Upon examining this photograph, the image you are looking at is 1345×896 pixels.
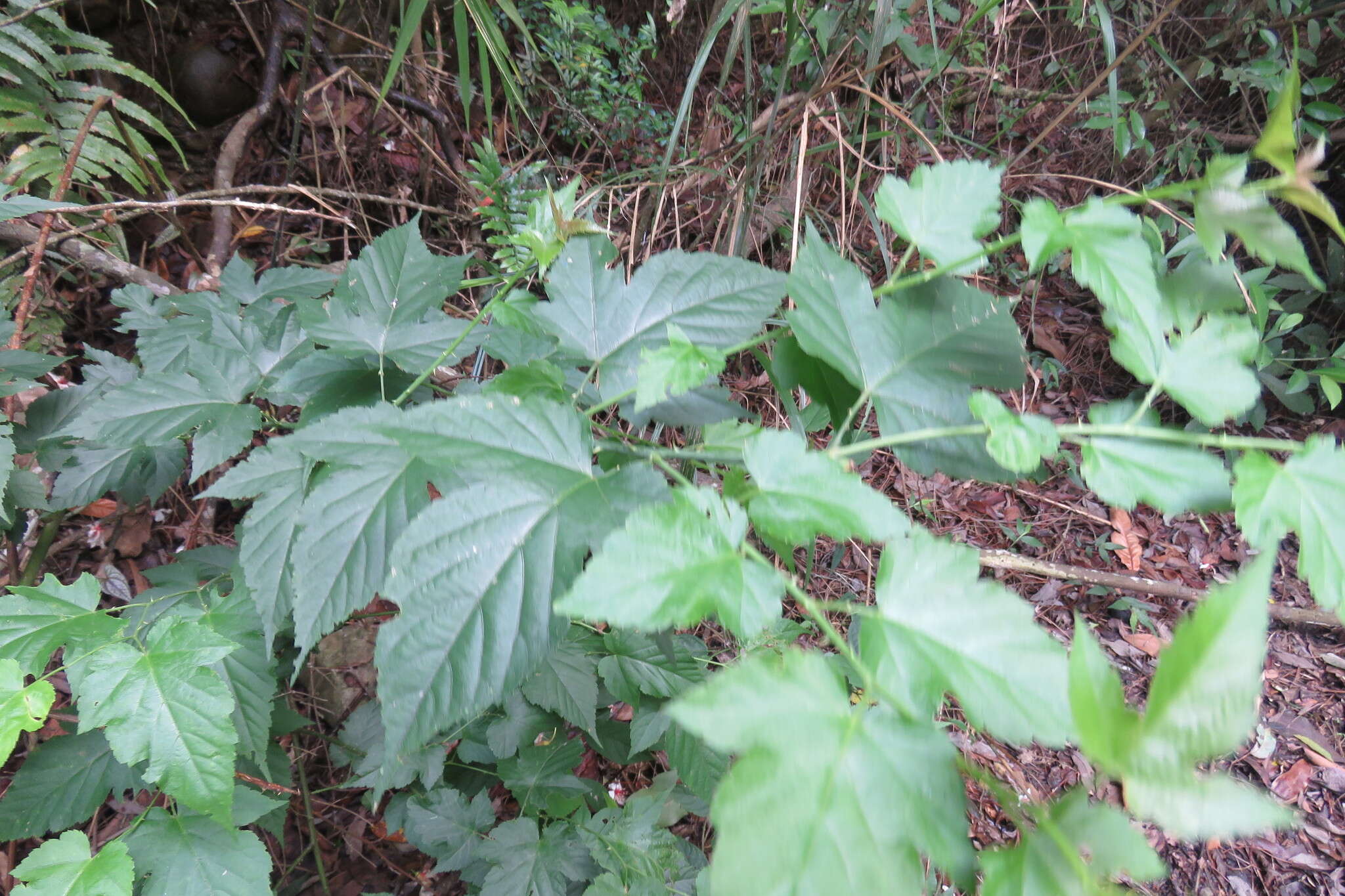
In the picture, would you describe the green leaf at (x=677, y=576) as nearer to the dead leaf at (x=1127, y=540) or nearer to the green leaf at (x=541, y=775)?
the green leaf at (x=541, y=775)

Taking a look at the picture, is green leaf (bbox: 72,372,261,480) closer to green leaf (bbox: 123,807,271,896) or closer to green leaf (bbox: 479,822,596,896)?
green leaf (bbox: 123,807,271,896)

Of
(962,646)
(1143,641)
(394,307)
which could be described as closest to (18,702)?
(394,307)

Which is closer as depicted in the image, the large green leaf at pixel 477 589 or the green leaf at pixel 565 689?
the large green leaf at pixel 477 589

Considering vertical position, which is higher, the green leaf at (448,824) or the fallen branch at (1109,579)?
the fallen branch at (1109,579)

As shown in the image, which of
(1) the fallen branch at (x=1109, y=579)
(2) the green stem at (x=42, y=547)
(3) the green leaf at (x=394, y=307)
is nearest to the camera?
(3) the green leaf at (x=394, y=307)

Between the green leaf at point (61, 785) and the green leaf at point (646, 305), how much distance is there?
3.60 ft

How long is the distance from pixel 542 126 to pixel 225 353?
7.08 feet

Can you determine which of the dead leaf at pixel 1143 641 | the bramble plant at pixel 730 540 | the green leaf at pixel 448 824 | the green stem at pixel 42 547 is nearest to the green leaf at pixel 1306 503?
the bramble plant at pixel 730 540

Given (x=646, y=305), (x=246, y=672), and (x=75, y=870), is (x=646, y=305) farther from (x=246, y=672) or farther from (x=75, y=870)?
(x=75, y=870)

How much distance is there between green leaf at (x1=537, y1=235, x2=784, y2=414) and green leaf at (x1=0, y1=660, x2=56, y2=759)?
76cm

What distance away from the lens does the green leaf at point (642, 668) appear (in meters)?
1.15

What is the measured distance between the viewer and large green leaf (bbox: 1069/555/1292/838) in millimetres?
300

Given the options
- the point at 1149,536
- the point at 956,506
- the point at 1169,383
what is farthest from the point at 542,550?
the point at 1149,536

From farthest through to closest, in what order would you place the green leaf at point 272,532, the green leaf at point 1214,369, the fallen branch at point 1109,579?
1. the fallen branch at point 1109,579
2. the green leaf at point 272,532
3. the green leaf at point 1214,369
